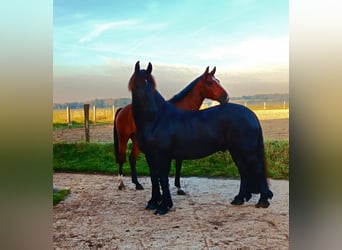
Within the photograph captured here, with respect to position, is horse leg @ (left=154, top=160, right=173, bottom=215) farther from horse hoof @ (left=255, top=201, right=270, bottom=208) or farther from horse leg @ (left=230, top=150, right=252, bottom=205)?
horse hoof @ (left=255, top=201, right=270, bottom=208)

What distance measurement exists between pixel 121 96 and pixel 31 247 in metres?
0.96

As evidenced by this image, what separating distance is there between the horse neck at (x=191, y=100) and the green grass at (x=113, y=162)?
30 cm

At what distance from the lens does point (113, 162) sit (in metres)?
1.97

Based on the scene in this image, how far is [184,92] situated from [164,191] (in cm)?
56

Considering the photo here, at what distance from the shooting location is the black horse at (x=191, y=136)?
189 centimetres

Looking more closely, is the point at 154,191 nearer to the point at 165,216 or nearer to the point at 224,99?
the point at 165,216

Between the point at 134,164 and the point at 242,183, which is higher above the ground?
the point at 134,164

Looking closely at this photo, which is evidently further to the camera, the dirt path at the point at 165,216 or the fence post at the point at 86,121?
the fence post at the point at 86,121

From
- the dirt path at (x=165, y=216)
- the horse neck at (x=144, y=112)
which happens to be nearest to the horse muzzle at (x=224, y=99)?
the dirt path at (x=165, y=216)

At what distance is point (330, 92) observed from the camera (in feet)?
5.74

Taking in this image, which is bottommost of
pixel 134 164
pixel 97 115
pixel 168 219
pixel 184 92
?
pixel 168 219

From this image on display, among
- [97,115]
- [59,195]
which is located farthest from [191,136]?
[59,195]

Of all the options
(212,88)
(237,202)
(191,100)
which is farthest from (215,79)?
(237,202)

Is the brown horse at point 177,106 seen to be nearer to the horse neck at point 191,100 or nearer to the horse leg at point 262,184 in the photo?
the horse neck at point 191,100
